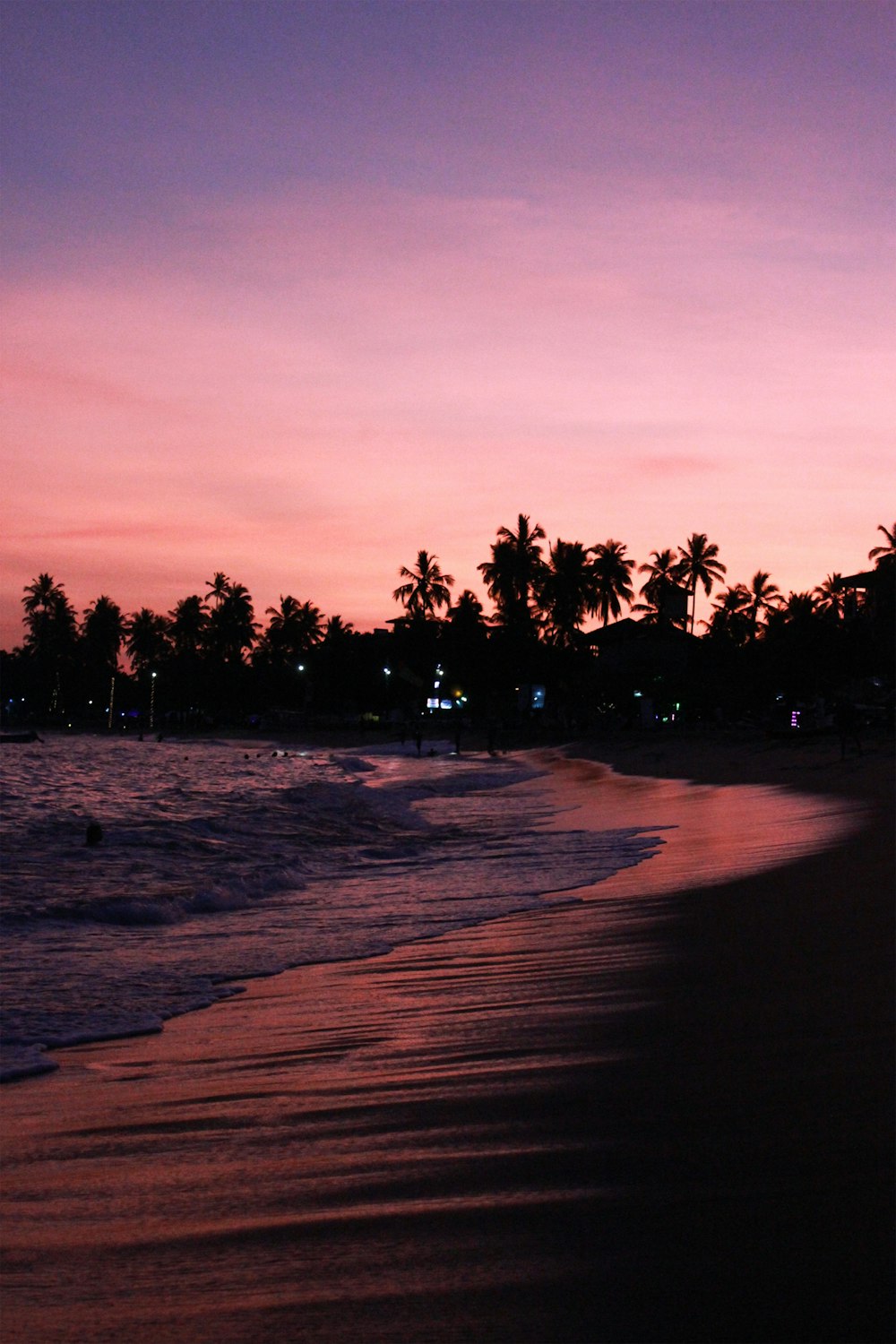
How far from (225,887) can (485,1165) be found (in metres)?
7.89

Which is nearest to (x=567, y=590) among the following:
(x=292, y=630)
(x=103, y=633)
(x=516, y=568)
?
(x=516, y=568)

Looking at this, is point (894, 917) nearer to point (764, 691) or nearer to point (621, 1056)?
point (621, 1056)

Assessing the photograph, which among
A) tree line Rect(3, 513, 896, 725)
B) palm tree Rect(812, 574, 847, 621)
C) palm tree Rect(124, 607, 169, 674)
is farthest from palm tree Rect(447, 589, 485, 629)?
palm tree Rect(124, 607, 169, 674)

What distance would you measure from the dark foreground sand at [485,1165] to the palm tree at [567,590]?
85.0 meters

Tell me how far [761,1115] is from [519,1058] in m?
1.12

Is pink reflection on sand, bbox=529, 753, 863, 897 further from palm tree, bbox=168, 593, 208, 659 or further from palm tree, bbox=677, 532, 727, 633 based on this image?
palm tree, bbox=168, 593, 208, 659

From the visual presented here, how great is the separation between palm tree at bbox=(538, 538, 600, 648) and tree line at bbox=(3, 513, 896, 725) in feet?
0.37

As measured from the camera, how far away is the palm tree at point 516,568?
91625 millimetres

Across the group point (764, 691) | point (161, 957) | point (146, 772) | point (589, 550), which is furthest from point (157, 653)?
point (161, 957)

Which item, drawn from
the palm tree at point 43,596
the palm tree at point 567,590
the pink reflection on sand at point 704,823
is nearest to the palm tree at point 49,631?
Result: the palm tree at point 43,596

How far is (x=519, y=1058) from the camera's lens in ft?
13.4

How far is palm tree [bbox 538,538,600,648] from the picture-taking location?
89875 mm

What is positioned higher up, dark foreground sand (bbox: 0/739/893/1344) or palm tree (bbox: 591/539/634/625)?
palm tree (bbox: 591/539/634/625)

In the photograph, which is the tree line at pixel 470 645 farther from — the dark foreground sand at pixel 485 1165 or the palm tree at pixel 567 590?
the dark foreground sand at pixel 485 1165
